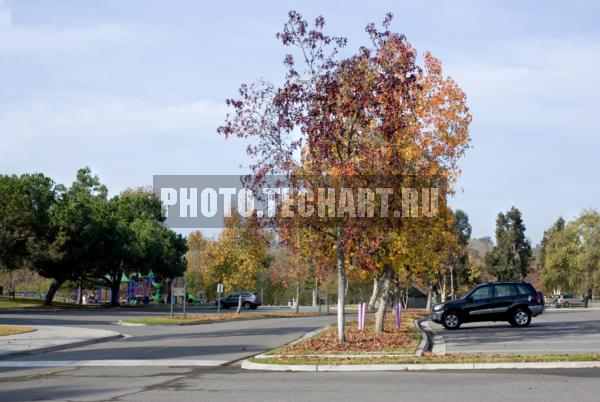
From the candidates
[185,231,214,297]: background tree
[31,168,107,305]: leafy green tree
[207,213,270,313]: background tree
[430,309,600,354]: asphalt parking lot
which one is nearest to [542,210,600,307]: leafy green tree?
[185,231,214,297]: background tree

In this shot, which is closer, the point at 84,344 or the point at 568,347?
the point at 568,347

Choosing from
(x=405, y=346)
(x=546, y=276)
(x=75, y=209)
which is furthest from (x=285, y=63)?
(x=546, y=276)

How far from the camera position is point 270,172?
64.1ft

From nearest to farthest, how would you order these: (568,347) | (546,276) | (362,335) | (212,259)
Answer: (568,347) → (362,335) → (212,259) → (546,276)

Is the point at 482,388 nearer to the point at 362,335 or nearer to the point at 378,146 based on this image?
the point at 378,146

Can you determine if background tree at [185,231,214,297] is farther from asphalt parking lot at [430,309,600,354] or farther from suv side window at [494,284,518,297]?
asphalt parking lot at [430,309,600,354]

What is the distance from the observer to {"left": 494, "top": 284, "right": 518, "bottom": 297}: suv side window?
2869 cm

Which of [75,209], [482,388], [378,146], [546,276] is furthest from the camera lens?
[546,276]

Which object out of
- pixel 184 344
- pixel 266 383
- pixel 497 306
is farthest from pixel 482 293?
pixel 266 383

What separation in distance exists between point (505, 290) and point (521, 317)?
1.21m

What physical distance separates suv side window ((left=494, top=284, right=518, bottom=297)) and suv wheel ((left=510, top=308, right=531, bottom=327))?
0.69m

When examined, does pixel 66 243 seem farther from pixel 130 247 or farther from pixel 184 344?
pixel 184 344

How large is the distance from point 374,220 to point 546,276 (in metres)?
62.9

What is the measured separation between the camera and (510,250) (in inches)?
3179
